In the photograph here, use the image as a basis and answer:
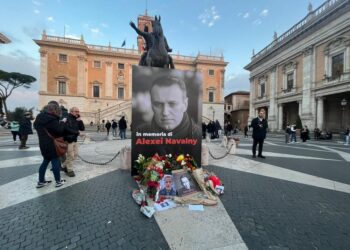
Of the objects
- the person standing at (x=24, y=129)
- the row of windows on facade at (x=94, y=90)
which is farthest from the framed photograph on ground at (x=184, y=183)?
the row of windows on facade at (x=94, y=90)

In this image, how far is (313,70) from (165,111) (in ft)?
89.6

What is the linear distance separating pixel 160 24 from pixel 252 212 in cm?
557

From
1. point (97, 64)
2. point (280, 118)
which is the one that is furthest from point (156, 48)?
point (97, 64)

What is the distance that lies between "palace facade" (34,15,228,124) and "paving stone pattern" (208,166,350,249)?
3385 cm

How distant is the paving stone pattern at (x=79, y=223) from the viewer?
7.54 ft

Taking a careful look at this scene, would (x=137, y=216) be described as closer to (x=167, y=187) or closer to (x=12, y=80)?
(x=167, y=187)

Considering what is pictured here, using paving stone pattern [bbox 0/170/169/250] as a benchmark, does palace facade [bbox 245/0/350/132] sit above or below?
above

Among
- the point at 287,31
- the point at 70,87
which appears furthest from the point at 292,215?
the point at 70,87

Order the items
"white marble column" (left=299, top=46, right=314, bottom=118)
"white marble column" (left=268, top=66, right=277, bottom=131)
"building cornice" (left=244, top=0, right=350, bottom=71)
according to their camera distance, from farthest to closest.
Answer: "white marble column" (left=268, top=66, right=277, bottom=131), "white marble column" (left=299, top=46, right=314, bottom=118), "building cornice" (left=244, top=0, right=350, bottom=71)

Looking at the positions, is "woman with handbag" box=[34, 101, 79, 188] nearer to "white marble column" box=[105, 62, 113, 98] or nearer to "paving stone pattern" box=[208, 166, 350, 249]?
"paving stone pattern" box=[208, 166, 350, 249]

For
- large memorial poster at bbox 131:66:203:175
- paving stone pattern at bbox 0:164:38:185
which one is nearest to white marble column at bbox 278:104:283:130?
large memorial poster at bbox 131:66:203:175

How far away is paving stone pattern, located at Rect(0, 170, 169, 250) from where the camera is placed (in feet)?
7.54

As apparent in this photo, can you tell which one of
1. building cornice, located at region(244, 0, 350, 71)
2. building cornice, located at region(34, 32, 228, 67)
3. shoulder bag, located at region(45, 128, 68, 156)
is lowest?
shoulder bag, located at region(45, 128, 68, 156)

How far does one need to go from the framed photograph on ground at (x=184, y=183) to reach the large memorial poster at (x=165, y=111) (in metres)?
1.09
